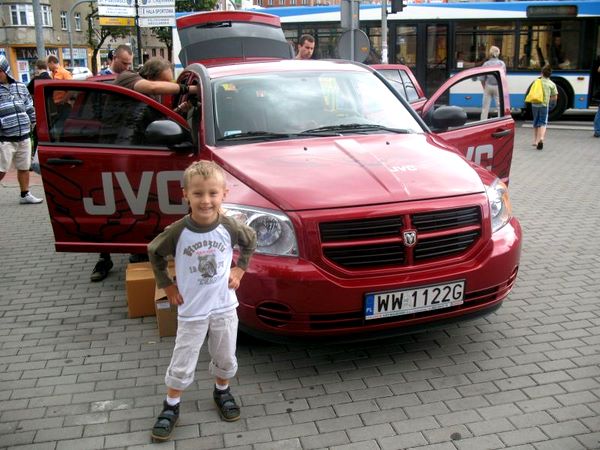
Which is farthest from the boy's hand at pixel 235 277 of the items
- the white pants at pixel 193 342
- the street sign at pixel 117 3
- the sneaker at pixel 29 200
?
the street sign at pixel 117 3

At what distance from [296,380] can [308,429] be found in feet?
1.79

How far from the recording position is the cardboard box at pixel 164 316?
4.35m

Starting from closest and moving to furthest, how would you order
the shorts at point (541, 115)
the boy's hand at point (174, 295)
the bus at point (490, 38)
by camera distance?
the boy's hand at point (174, 295) → the shorts at point (541, 115) → the bus at point (490, 38)

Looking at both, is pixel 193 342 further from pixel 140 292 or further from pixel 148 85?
pixel 148 85

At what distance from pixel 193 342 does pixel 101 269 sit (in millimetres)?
2935

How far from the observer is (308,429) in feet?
10.9

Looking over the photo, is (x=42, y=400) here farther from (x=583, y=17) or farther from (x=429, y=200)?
(x=583, y=17)

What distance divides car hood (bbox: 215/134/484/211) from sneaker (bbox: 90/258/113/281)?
2.08 metres

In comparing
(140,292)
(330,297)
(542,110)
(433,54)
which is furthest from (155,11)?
(330,297)

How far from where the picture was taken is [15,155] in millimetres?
8391

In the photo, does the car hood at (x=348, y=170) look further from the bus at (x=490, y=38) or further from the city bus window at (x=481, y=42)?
the city bus window at (x=481, y=42)

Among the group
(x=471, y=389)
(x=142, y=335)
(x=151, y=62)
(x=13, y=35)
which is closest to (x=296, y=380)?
(x=471, y=389)

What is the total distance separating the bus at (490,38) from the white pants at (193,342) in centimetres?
1515

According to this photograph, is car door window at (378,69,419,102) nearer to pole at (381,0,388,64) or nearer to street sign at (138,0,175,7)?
street sign at (138,0,175,7)
